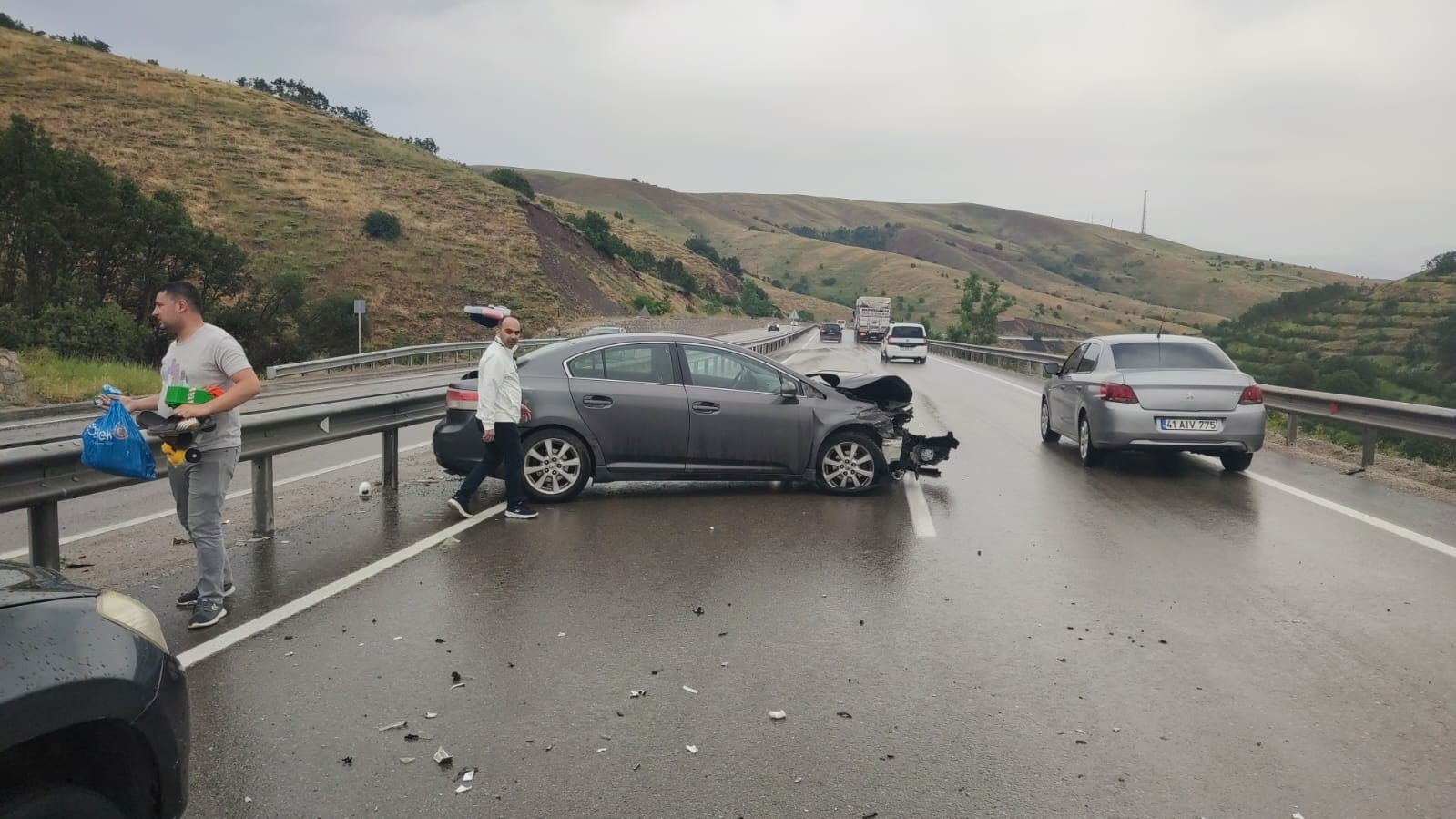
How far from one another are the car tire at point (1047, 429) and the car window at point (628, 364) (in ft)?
22.1

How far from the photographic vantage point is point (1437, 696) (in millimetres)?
4805

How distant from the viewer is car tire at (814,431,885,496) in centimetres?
991

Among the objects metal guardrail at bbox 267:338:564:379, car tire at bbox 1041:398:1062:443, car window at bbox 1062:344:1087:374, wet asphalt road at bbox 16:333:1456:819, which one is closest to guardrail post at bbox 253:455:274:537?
wet asphalt road at bbox 16:333:1456:819

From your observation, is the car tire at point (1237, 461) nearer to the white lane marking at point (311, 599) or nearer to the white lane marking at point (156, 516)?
the white lane marking at point (311, 599)

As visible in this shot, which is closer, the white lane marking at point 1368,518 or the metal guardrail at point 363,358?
the white lane marking at point 1368,518

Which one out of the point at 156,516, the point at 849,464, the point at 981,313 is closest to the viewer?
the point at 156,516

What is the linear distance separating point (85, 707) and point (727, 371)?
24.9ft

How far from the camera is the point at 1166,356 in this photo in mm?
12141

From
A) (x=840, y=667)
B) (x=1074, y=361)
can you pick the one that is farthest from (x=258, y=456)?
(x=1074, y=361)

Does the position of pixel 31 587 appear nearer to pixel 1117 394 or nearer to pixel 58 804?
pixel 58 804

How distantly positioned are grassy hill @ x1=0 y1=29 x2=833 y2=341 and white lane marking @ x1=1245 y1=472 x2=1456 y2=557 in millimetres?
45702

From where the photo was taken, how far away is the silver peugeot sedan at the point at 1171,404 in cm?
1114

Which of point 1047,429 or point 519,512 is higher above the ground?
point 1047,429

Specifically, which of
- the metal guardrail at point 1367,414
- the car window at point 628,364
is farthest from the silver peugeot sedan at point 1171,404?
the car window at point 628,364
